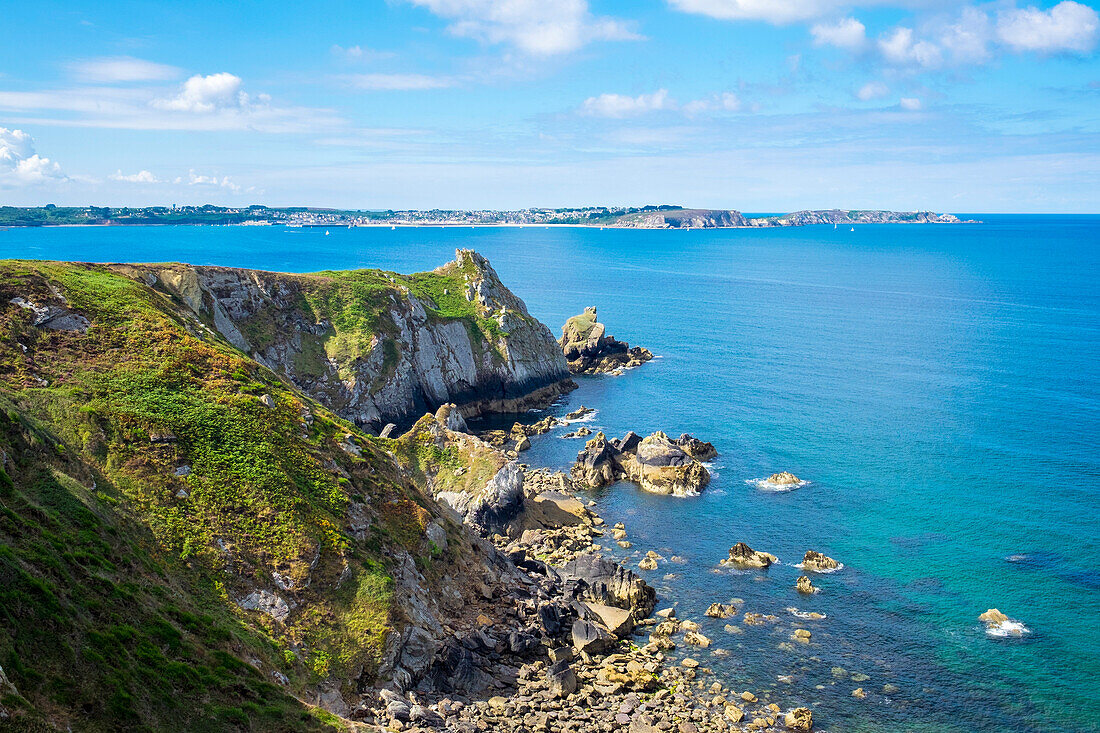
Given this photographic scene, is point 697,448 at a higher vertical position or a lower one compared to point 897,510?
higher

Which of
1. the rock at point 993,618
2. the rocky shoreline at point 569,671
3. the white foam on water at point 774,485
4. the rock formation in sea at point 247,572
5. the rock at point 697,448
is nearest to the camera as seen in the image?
the rock formation in sea at point 247,572

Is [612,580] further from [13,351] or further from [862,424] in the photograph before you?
[862,424]

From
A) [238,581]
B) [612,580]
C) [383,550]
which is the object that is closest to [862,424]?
[612,580]

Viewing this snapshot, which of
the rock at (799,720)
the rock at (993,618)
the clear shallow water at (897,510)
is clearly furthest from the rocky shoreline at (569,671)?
the rock at (993,618)

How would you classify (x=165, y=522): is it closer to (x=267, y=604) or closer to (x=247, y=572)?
(x=247, y=572)

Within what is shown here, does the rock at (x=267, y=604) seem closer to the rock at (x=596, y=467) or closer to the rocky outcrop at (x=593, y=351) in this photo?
the rock at (x=596, y=467)

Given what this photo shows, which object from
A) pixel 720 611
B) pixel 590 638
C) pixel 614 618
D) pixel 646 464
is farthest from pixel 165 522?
pixel 646 464
